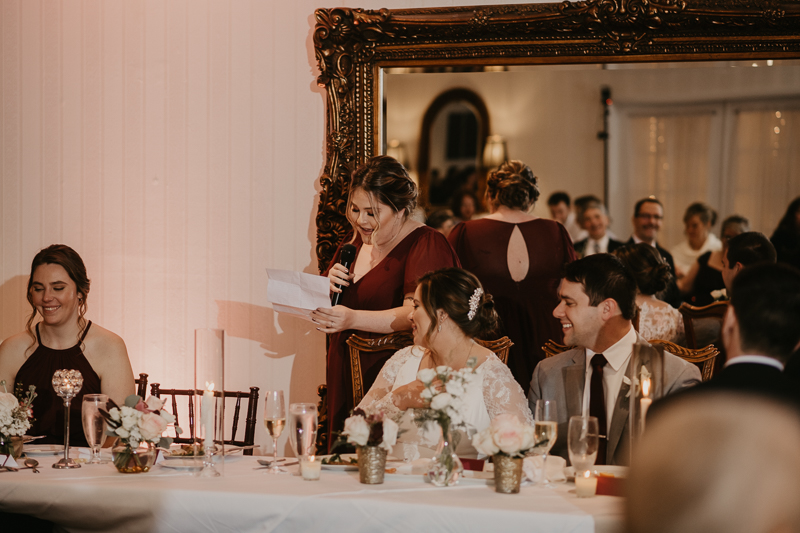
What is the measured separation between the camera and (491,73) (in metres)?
3.92

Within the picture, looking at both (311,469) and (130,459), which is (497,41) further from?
(130,459)

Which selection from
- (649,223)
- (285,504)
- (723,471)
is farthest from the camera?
(649,223)

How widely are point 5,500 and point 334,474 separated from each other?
90cm

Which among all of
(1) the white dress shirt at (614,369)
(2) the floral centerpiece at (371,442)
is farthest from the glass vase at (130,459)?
(1) the white dress shirt at (614,369)

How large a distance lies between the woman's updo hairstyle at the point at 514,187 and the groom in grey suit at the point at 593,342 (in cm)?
95

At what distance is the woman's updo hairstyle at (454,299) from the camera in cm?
280

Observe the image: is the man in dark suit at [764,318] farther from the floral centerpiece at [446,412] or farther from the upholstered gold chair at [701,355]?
the upholstered gold chair at [701,355]

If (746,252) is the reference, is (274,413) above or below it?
below

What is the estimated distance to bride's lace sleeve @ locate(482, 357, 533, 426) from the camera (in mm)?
2623

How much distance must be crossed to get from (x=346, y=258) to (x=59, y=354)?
1.33m

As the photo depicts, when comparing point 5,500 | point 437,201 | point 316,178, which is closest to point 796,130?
point 437,201

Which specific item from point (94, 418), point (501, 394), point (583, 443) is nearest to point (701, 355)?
point (501, 394)

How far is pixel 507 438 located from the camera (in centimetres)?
197

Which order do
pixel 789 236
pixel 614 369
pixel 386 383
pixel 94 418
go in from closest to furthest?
pixel 94 418
pixel 614 369
pixel 386 383
pixel 789 236
